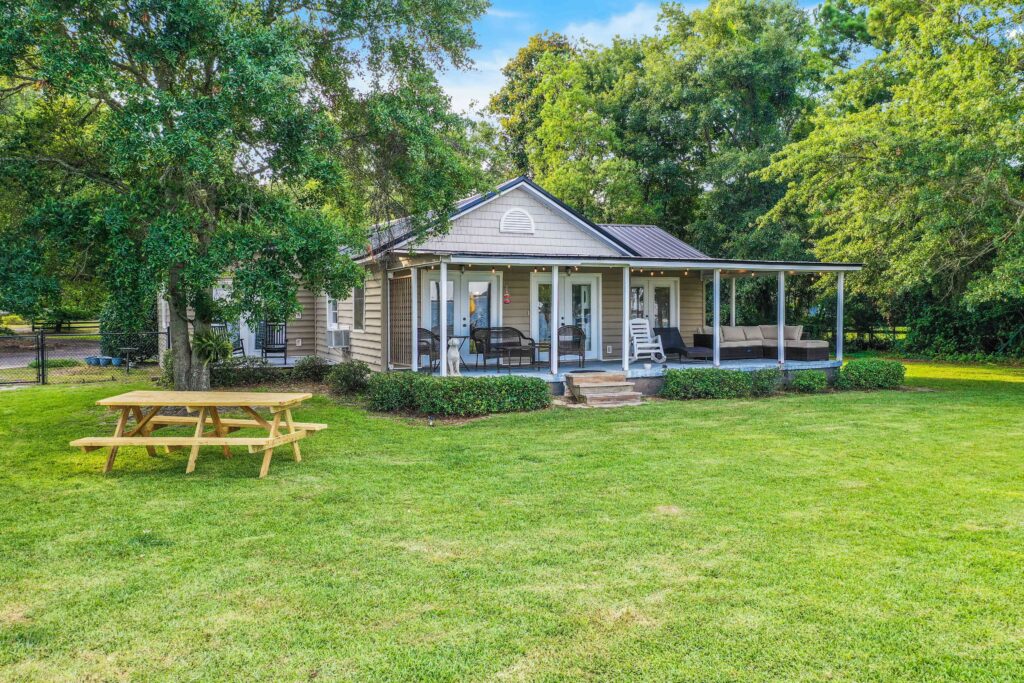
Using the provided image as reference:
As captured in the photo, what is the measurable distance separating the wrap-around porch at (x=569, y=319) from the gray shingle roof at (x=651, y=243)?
0.51 metres

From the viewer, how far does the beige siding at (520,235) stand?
13.9 m

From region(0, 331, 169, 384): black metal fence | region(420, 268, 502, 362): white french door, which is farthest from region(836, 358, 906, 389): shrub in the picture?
region(0, 331, 169, 384): black metal fence

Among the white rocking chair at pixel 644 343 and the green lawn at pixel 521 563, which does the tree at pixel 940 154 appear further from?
the green lawn at pixel 521 563

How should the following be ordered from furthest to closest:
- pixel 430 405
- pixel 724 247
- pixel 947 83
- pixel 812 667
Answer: pixel 724 247 → pixel 947 83 → pixel 430 405 → pixel 812 667

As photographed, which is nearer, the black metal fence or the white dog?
the white dog

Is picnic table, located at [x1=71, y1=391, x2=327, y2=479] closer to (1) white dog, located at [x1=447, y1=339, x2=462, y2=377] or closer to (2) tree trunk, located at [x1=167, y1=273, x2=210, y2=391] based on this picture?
(2) tree trunk, located at [x1=167, y1=273, x2=210, y2=391]

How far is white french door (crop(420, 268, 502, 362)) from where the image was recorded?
14047mm

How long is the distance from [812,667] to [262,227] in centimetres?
751

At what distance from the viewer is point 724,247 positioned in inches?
958

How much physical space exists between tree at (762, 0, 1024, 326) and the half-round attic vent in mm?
6706

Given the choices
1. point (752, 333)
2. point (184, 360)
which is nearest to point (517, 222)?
point (752, 333)

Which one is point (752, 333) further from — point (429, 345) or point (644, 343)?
point (429, 345)

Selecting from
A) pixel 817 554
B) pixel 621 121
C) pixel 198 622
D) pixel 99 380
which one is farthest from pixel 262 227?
pixel 621 121

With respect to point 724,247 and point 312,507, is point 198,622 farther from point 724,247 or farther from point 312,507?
point 724,247
